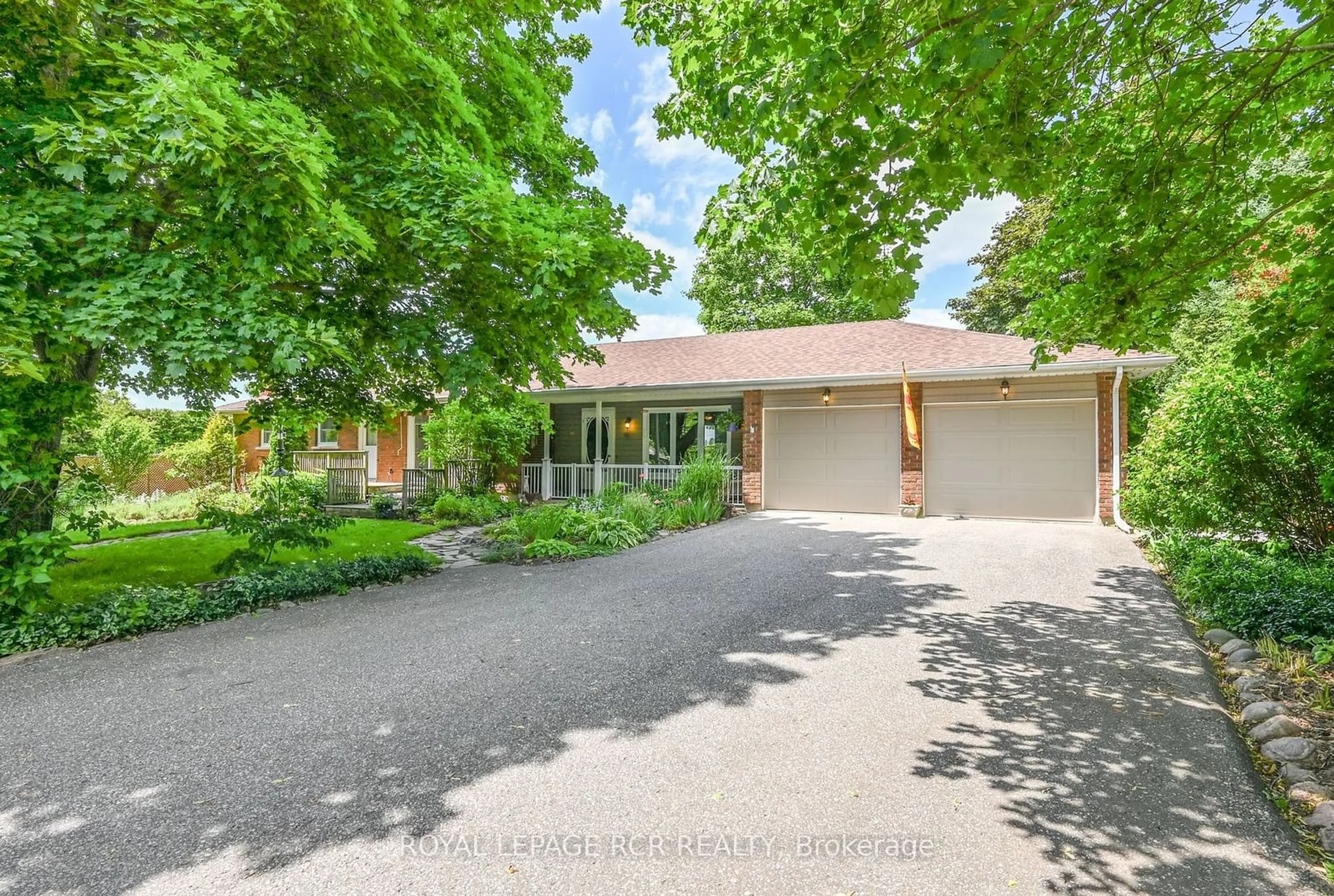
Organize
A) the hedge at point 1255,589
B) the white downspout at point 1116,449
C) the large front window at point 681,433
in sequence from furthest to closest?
the large front window at point 681,433
the white downspout at point 1116,449
the hedge at point 1255,589

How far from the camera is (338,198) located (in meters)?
5.02

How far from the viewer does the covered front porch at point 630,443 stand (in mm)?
13797

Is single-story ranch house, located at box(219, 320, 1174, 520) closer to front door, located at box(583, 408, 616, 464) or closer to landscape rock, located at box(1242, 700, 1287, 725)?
front door, located at box(583, 408, 616, 464)

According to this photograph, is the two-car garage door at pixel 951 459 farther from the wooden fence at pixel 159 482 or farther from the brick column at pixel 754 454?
the wooden fence at pixel 159 482

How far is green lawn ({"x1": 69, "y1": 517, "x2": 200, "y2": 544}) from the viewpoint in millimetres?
8977

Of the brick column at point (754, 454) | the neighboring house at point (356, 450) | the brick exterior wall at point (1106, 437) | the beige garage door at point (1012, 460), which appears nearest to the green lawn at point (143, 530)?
the neighboring house at point (356, 450)

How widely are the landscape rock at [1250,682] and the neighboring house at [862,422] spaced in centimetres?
644

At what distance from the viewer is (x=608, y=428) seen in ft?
50.9

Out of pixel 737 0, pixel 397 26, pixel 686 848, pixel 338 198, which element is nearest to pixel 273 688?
pixel 686 848

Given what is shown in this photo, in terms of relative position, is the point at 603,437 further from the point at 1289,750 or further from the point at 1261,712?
the point at 1289,750

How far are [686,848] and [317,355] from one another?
14.0 ft

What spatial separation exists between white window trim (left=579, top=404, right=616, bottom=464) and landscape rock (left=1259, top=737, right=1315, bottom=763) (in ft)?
43.1

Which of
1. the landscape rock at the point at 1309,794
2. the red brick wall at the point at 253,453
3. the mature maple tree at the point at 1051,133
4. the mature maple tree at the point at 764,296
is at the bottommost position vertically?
the landscape rock at the point at 1309,794

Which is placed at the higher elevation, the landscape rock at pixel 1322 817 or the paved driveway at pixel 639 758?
the landscape rock at pixel 1322 817
